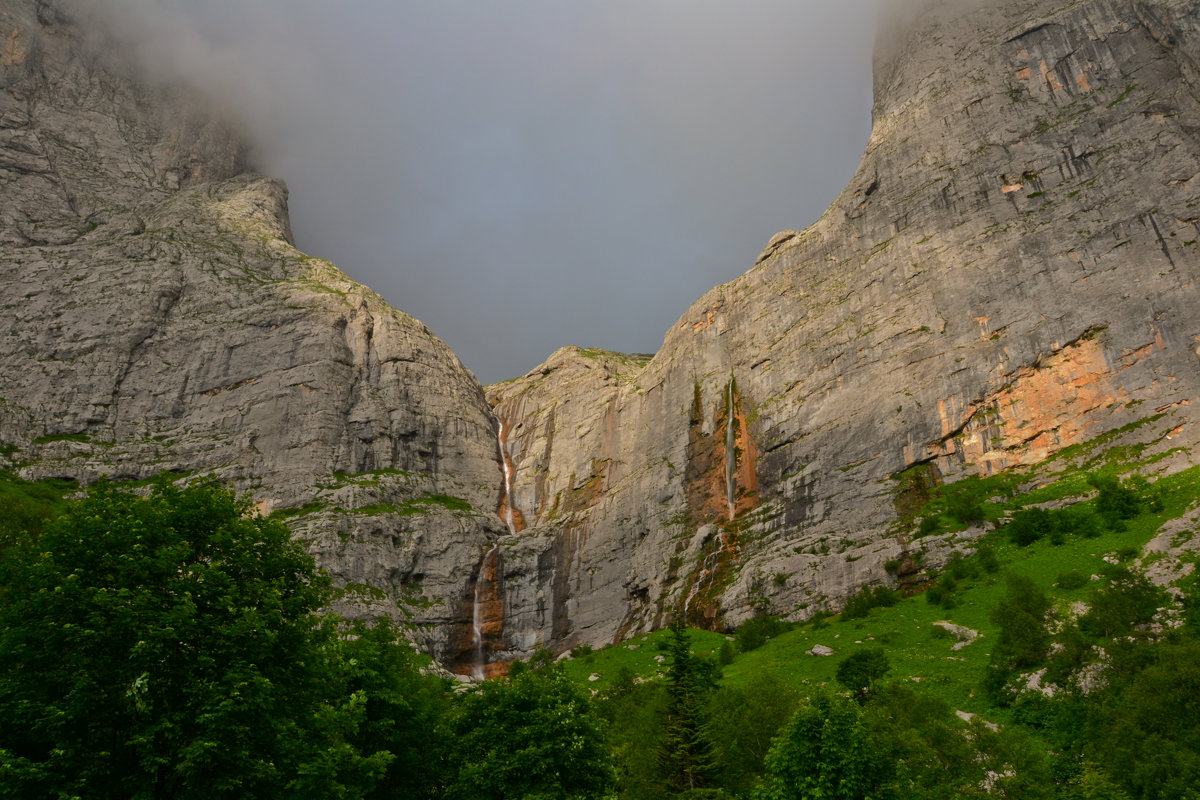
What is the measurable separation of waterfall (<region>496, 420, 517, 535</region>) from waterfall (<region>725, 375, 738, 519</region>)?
3729 cm

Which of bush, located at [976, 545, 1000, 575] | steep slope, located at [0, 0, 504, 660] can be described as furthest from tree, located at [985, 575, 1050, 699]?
steep slope, located at [0, 0, 504, 660]

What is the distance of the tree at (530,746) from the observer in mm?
30703

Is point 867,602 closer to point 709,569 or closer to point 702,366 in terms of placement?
point 709,569

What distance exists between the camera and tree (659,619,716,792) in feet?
→ 125

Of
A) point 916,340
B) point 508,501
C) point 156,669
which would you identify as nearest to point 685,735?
point 156,669

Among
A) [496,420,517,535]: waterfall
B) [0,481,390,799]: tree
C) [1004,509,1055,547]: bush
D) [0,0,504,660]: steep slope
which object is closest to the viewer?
[0,481,390,799]: tree

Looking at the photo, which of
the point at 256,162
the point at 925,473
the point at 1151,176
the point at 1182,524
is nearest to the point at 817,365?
the point at 925,473

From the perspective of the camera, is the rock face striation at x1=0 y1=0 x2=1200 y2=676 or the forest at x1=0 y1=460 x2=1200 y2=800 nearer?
the forest at x1=0 y1=460 x2=1200 y2=800

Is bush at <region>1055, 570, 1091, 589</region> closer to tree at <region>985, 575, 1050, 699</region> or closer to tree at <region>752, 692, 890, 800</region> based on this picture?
tree at <region>985, 575, 1050, 699</region>

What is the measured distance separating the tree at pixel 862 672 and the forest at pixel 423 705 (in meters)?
0.18

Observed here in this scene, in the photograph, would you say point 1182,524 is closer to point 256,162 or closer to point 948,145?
point 948,145

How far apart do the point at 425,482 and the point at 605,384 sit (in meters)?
38.3

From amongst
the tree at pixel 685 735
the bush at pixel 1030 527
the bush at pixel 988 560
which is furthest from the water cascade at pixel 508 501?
the tree at pixel 685 735

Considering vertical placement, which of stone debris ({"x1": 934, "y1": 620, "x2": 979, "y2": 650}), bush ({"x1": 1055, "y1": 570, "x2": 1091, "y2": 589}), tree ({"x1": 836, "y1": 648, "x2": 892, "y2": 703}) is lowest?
tree ({"x1": 836, "y1": 648, "x2": 892, "y2": 703})
